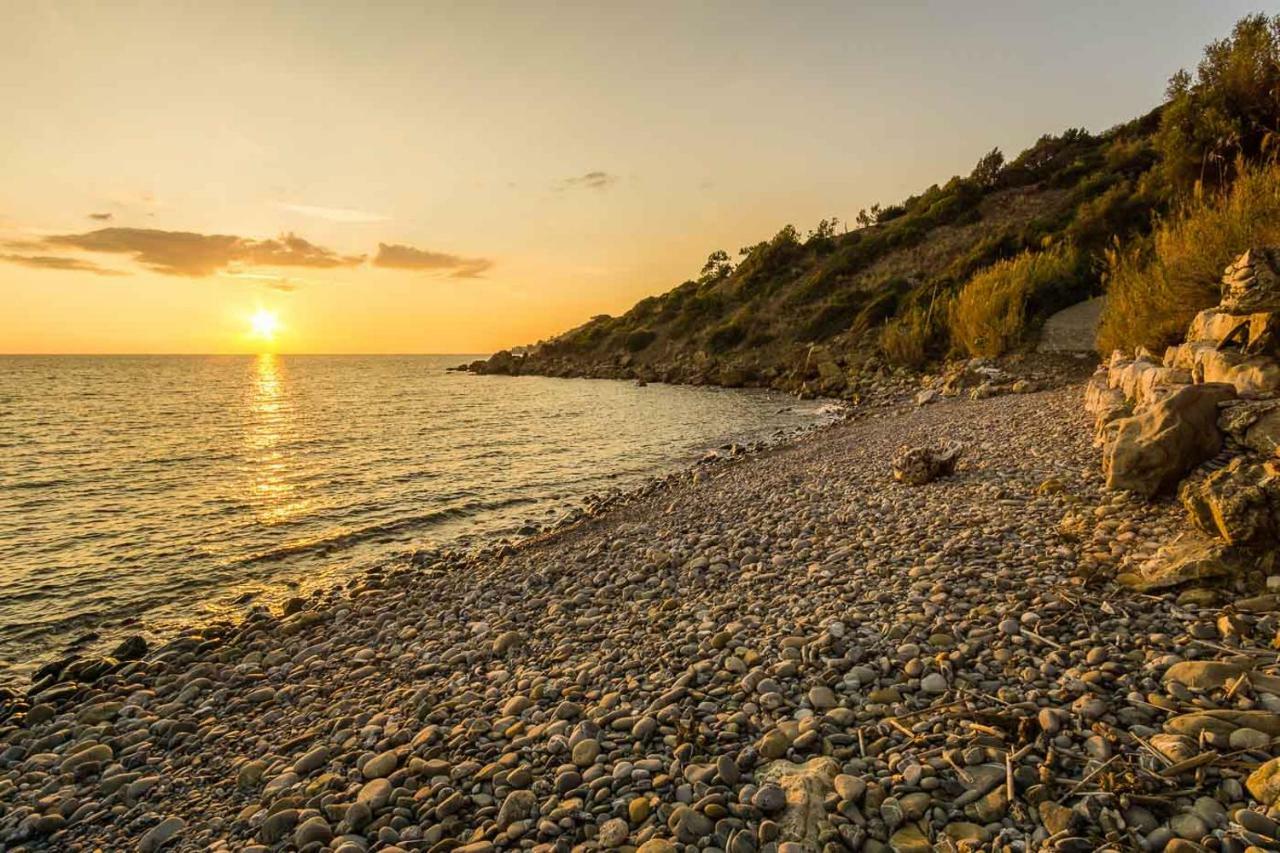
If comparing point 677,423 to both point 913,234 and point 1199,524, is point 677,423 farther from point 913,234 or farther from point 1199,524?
point 913,234

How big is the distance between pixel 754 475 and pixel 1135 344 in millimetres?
10172

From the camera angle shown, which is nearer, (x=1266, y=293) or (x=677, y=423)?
(x=1266, y=293)

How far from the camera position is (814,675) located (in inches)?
210

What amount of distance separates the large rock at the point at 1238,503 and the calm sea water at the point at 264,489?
41.0 feet

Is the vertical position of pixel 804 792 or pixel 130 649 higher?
pixel 804 792

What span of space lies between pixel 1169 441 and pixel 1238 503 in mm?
1792

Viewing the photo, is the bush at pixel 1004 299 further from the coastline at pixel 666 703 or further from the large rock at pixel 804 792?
the large rock at pixel 804 792

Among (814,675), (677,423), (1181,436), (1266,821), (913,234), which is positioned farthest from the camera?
(913,234)

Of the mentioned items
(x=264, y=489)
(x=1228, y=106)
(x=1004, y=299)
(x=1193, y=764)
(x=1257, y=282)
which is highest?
(x=1228, y=106)

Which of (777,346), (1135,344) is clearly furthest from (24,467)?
(777,346)

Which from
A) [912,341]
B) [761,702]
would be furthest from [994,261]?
[761,702]

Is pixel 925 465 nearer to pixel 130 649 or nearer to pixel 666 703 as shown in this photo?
pixel 666 703

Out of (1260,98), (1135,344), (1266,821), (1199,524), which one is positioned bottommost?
(1266,821)

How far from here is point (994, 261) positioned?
1699 inches
